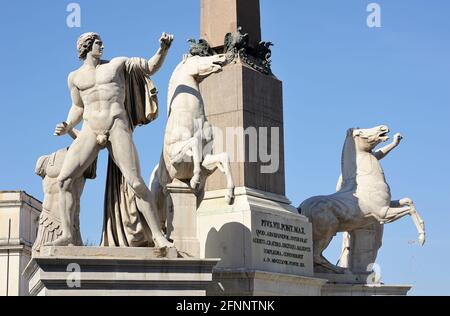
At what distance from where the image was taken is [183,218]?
1709cm

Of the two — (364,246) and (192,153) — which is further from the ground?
(192,153)

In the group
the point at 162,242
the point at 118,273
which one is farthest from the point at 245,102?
the point at 118,273

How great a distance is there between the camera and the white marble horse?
55.4 feet

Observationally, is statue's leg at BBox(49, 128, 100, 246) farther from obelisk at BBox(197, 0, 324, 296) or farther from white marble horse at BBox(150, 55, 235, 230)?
obelisk at BBox(197, 0, 324, 296)

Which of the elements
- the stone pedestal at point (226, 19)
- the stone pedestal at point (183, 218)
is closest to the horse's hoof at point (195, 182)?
the stone pedestal at point (183, 218)

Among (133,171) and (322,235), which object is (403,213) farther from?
(133,171)

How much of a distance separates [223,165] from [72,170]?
2209mm

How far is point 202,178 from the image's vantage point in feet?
56.0

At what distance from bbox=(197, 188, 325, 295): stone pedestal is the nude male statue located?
179cm

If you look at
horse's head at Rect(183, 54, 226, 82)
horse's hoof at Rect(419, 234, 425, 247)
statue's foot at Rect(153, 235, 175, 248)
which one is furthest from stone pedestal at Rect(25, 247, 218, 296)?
horse's hoof at Rect(419, 234, 425, 247)

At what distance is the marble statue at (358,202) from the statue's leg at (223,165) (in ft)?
11.7

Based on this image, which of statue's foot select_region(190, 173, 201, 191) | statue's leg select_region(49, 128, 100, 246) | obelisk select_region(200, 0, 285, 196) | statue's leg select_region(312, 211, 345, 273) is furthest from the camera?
statue's leg select_region(312, 211, 345, 273)

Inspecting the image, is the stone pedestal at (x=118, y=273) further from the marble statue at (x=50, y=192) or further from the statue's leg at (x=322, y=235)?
the statue's leg at (x=322, y=235)
